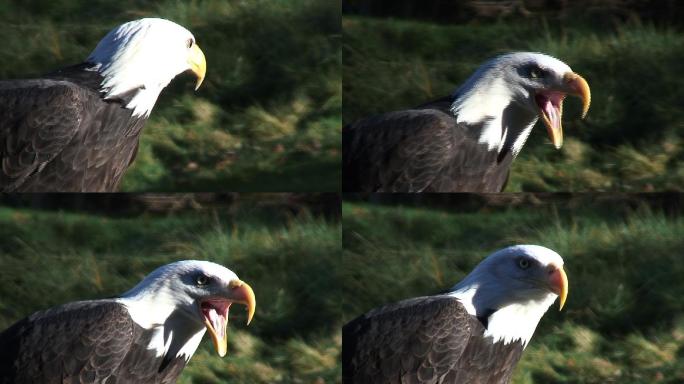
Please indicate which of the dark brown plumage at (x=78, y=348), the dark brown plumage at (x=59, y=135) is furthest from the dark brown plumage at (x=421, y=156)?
the dark brown plumage at (x=78, y=348)

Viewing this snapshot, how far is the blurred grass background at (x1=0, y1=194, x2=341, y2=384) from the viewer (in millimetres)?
5777

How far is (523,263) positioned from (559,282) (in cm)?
15

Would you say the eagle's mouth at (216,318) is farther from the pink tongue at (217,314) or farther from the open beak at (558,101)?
the open beak at (558,101)

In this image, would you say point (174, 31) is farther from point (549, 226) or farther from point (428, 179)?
point (549, 226)

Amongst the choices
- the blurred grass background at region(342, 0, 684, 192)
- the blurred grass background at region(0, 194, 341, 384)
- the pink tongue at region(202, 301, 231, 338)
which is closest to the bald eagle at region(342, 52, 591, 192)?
the blurred grass background at region(342, 0, 684, 192)

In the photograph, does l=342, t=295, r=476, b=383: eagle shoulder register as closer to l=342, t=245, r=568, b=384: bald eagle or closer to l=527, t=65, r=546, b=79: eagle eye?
l=342, t=245, r=568, b=384: bald eagle

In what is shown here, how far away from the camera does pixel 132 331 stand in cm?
517

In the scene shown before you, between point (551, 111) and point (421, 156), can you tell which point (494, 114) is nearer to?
point (551, 111)

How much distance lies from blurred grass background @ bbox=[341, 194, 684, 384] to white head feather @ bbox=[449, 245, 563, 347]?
337 mm

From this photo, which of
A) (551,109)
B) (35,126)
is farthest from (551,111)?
(35,126)

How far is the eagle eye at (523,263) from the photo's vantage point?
17.4 feet

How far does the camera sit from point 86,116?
5.27 metres

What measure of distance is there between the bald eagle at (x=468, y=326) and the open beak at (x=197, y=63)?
98cm

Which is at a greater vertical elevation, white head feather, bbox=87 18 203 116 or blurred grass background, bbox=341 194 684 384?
white head feather, bbox=87 18 203 116
